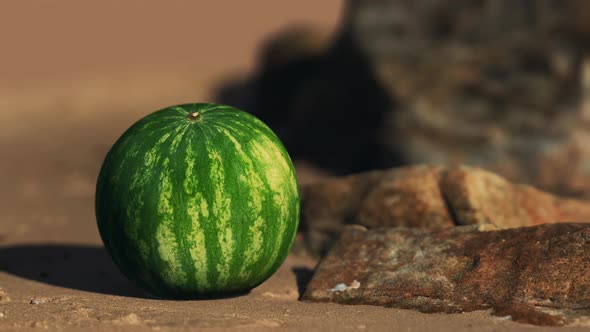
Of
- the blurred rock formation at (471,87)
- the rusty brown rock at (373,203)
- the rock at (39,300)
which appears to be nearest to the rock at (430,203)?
the rusty brown rock at (373,203)

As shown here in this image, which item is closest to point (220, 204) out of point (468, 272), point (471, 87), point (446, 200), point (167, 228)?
point (167, 228)

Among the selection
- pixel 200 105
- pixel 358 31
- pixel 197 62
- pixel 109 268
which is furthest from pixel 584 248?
pixel 197 62

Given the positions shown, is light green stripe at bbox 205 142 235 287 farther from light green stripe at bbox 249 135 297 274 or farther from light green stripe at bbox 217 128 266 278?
light green stripe at bbox 249 135 297 274

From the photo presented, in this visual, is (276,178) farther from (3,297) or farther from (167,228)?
(3,297)

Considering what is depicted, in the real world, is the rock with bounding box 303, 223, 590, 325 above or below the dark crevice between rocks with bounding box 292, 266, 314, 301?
above

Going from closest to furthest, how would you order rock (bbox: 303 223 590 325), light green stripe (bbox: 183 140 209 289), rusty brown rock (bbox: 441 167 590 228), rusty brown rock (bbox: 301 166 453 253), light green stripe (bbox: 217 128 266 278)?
1. rock (bbox: 303 223 590 325)
2. light green stripe (bbox: 183 140 209 289)
3. light green stripe (bbox: 217 128 266 278)
4. rusty brown rock (bbox: 441 167 590 228)
5. rusty brown rock (bbox: 301 166 453 253)

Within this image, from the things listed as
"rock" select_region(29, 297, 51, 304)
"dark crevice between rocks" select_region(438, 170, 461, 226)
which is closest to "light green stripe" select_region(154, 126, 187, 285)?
"rock" select_region(29, 297, 51, 304)

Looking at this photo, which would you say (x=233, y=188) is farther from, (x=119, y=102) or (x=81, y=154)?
(x=119, y=102)
